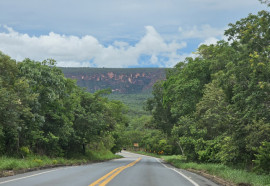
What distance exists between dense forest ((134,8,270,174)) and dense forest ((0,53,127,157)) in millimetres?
9690

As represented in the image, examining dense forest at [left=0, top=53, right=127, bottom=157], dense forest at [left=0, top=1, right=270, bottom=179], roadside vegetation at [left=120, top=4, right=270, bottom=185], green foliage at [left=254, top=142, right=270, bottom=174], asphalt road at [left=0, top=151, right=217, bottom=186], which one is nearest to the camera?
asphalt road at [left=0, top=151, right=217, bottom=186]

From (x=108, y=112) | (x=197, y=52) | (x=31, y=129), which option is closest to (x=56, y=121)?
(x=31, y=129)

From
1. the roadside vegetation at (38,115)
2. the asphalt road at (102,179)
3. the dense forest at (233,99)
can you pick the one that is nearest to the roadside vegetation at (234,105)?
the dense forest at (233,99)

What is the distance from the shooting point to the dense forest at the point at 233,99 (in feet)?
42.5

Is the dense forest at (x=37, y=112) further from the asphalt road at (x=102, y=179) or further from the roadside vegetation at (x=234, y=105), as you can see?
the roadside vegetation at (x=234, y=105)

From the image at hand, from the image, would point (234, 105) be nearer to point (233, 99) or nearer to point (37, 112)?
point (233, 99)

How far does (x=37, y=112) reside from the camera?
2408cm

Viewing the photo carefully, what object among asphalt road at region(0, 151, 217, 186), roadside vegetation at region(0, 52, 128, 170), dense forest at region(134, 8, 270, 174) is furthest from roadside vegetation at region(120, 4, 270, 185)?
roadside vegetation at region(0, 52, 128, 170)

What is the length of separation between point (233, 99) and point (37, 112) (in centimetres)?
1547

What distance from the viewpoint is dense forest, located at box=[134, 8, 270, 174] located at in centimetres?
1296

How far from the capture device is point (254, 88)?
13273 millimetres

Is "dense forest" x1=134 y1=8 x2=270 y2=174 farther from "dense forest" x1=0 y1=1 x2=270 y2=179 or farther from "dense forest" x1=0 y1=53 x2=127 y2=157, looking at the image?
"dense forest" x1=0 y1=53 x2=127 y2=157

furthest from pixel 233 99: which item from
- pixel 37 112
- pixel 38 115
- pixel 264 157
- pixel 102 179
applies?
pixel 37 112

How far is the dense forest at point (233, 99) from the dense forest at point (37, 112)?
9.69 meters
